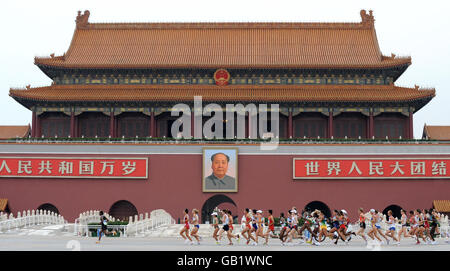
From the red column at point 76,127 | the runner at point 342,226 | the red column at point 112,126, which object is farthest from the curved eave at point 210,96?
the runner at point 342,226

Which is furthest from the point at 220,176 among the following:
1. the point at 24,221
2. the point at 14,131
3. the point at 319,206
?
the point at 14,131

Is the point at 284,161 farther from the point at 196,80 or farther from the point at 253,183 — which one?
the point at 196,80

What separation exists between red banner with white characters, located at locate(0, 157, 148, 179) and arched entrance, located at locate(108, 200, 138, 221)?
1770mm

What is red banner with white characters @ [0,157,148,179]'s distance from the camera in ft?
120

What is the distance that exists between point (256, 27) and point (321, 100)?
10103mm

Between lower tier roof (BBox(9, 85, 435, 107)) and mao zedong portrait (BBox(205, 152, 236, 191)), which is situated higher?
lower tier roof (BBox(9, 85, 435, 107))

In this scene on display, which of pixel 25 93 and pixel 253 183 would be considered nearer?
pixel 253 183

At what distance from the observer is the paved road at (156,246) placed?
21062mm

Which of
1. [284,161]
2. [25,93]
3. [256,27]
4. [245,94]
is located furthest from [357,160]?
[25,93]

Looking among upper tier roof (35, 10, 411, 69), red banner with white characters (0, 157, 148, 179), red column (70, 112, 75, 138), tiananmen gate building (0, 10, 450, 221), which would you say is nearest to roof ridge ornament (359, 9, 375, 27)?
upper tier roof (35, 10, 411, 69)

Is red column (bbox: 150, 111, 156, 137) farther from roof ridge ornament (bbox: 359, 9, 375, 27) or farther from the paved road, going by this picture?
roof ridge ornament (bbox: 359, 9, 375, 27)

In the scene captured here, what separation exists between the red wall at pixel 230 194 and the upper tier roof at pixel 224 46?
8041 mm

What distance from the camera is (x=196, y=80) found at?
41.5 metres

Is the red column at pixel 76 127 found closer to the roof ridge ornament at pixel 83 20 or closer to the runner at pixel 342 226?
the roof ridge ornament at pixel 83 20
